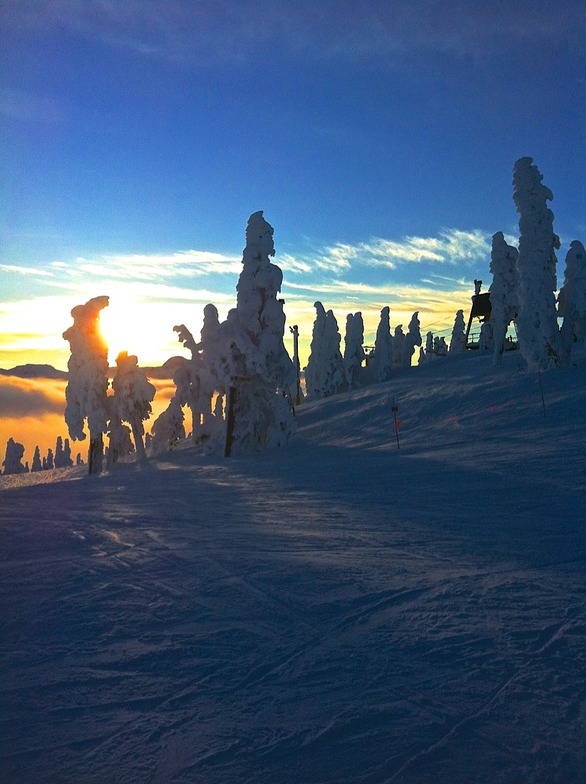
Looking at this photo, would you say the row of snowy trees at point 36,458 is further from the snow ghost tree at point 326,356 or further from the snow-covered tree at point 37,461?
the snow ghost tree at point 326,356

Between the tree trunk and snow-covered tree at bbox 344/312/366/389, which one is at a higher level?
snow-covered tree at bbox 344/312/366/389

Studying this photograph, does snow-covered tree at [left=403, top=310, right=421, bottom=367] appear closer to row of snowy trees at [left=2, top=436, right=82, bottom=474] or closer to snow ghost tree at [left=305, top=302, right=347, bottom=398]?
snow ghost tree at [left=305, top=302, right=347, bottom=398]

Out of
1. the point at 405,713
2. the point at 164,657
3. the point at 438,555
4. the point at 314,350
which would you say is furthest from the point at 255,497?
the point at 314,350

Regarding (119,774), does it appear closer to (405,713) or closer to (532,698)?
(405,713)

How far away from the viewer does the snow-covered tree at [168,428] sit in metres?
41.8

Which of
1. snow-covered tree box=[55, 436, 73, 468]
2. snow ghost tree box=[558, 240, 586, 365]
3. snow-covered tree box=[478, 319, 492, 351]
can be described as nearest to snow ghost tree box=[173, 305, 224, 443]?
snow ghost tree box=[558, 240, 586, 365]

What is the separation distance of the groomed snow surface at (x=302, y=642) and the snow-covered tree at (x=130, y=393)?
22.3 m

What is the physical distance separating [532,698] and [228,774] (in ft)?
6.99

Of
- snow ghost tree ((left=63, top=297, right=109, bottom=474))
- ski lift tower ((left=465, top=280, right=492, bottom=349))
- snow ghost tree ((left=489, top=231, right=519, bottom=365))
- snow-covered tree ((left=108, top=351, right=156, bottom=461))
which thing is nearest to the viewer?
snow ghost tree ((left=63, top=297, right=109, bottom=474))

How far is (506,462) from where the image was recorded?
15984 millimetres

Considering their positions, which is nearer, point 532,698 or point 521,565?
point 532,698

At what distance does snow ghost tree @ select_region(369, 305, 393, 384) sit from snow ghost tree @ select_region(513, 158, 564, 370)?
21.0 meters

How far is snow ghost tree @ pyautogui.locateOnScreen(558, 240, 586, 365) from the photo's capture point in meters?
32.2

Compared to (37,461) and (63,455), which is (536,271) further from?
(37,461)
